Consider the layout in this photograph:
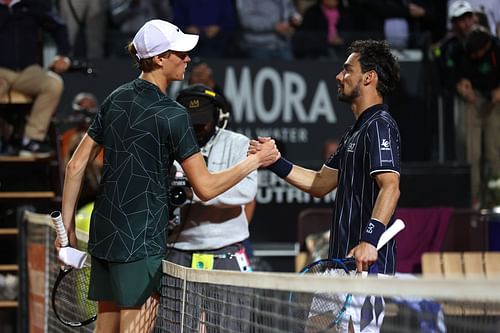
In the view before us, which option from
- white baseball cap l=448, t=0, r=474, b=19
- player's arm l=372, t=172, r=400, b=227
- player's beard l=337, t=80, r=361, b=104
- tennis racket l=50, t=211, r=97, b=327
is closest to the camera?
player's arm l=372, t=172, r=400, b=227

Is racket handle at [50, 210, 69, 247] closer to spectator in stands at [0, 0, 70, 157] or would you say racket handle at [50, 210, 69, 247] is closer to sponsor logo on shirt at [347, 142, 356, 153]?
sponsor logo on shirt at [347, 142, 356, 153]

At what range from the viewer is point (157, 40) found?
5.83m

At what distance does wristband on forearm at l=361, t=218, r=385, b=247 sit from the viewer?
5.61 meters

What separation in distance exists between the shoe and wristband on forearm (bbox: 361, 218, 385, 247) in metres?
6.50

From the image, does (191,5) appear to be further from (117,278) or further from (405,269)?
(117,278)

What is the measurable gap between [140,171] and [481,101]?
9.39 meters

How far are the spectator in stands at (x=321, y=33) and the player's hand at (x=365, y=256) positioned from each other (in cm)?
926

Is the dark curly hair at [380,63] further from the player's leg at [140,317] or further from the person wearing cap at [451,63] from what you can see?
the person wearing cap at [451,63]

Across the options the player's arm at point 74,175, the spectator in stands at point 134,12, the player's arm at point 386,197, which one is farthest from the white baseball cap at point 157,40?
the spectator in stands at point 134,12

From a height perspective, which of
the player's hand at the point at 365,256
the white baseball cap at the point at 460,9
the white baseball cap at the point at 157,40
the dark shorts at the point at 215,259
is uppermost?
the white baseball cap at the point at 460,9

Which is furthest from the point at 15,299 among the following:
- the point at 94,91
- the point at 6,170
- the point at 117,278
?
the point at 117,278

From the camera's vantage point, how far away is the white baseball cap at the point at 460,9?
14.5 metres

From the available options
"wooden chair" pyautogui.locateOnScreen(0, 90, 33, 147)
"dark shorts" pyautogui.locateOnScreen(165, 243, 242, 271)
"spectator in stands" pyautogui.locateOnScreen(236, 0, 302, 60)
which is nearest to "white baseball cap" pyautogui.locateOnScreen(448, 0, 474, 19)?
"spectator in stands" pyautogui.locateOnScreen(236, 0, 302, 60)

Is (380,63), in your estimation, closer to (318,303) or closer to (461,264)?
(318,303)
